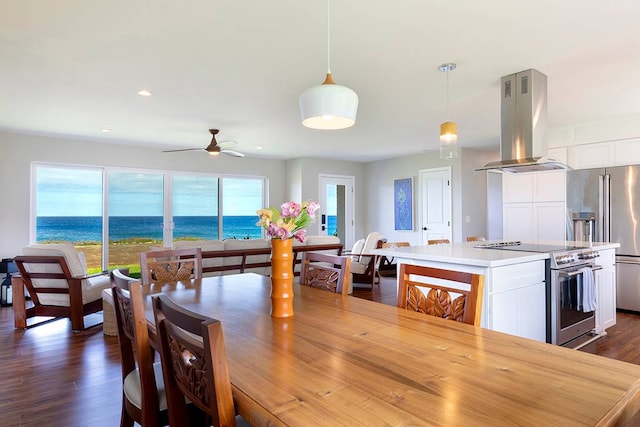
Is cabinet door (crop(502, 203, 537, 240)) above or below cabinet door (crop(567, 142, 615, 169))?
below

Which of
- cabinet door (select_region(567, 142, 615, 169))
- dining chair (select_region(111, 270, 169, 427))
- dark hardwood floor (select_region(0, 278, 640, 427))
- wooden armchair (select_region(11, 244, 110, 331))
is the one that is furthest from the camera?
cabinet door (select_region(567, 142, 615, 169))

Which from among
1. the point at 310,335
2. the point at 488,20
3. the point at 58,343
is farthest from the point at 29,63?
the point at 488,20

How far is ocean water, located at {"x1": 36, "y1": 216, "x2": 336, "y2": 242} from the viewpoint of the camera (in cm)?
616

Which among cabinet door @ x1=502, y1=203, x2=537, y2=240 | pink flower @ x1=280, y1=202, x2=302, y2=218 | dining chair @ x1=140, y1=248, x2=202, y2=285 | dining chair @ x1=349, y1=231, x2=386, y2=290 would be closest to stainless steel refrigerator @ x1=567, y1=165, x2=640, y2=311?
cabinet door @ x1=502, y1=203, x2=537, y2=240

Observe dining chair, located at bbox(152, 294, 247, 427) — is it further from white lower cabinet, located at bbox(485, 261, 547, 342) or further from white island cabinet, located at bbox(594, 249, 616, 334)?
white island cabinet, located at bbox(594, 249, 616, 334)

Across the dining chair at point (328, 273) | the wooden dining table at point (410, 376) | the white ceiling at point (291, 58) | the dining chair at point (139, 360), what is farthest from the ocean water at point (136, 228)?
the wooden dining table at point (410, 376)

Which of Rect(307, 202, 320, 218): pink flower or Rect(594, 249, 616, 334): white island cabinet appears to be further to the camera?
Rect(594, 249, 616, 334): white island cabinet

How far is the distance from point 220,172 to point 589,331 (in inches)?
253

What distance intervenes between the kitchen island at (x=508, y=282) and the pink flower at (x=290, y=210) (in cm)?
147

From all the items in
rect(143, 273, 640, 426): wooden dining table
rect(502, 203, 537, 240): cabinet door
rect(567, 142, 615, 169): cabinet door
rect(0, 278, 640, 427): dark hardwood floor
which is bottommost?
rect(0, 278, 640, 427): dark hardwood floor

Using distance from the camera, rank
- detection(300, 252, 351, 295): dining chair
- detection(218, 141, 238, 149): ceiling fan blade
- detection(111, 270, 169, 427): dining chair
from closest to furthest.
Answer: detection(111, 270, 169, 427): dining chair, detection(300, 252, 351, 295): dining chair, detection(218, 141, 238, 149): ceiling fan blade

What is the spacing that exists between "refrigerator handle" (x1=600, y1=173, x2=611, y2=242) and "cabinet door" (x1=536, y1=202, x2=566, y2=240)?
1.46ft

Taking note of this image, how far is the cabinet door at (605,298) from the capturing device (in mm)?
3582

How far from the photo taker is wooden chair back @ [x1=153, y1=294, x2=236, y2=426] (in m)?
0.85
